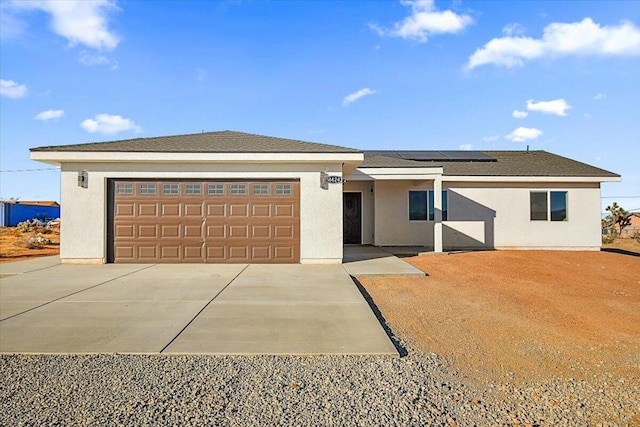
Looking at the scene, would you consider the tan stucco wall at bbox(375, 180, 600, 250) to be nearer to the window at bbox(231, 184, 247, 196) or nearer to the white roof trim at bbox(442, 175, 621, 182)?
the white roof trim at bbox(442, 175, 621, 182)

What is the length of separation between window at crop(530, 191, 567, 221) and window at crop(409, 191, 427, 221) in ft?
14.4

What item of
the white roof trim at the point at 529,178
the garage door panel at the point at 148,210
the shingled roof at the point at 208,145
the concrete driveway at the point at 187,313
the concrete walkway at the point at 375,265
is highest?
the shingled roof at the point at 208,145

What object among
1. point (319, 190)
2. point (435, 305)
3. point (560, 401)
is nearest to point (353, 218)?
point (319, 190)

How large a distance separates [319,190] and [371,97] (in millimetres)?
9154

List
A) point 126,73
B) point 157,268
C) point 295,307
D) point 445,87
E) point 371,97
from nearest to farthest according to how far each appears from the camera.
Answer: point 295,307, point 157,268, point 126,73, point 445,87, point 371,97

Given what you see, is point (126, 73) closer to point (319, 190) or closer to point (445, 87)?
point (319, 190)

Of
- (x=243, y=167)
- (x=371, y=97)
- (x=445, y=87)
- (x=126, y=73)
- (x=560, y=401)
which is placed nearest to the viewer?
(x=560, y=401)

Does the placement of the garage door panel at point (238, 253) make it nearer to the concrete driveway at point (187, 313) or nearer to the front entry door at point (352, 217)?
the concrete driveway at point (187, 313)

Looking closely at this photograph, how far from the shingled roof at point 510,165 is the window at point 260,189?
4142 mm

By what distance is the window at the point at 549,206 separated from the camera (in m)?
15.2

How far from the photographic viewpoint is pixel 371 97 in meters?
18.0

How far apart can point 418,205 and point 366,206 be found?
2.21 metres

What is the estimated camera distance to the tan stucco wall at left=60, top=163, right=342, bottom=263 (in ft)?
34.9

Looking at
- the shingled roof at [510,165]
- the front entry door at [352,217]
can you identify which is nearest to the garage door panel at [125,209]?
the shingled roof at [510,165]
